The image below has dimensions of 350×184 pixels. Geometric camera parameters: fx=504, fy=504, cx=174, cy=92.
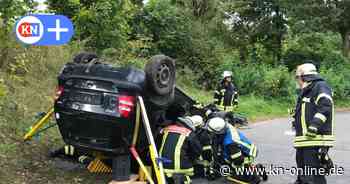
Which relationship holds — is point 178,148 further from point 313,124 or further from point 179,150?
point 313,124

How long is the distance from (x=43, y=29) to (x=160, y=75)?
162 cm

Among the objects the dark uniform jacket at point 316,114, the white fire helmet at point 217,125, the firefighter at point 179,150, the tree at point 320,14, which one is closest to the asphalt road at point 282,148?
the white fire helmet at point 217,125

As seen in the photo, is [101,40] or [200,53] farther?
[200,53]

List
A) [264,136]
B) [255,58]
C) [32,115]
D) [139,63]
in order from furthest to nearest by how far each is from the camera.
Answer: [255,58], [139,63], [264,136], [32,115]

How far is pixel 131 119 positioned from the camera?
552cm

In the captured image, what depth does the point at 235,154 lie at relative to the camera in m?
6.82

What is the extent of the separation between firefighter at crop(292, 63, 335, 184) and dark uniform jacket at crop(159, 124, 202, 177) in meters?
1.38

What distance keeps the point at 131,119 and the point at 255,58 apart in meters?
22.0

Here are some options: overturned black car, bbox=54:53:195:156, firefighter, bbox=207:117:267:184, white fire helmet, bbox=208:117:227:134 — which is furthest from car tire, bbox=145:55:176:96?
firefighter, bbox=207:117:267:184

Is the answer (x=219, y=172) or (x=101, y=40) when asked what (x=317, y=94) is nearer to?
(x=219, y=172)

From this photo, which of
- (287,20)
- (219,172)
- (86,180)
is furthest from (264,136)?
(287,20)

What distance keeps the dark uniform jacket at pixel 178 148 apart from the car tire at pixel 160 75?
547mm

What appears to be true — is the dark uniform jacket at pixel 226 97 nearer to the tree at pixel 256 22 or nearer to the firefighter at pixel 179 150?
the firefighter at pixel 179 150

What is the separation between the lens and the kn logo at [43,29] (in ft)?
20.3
